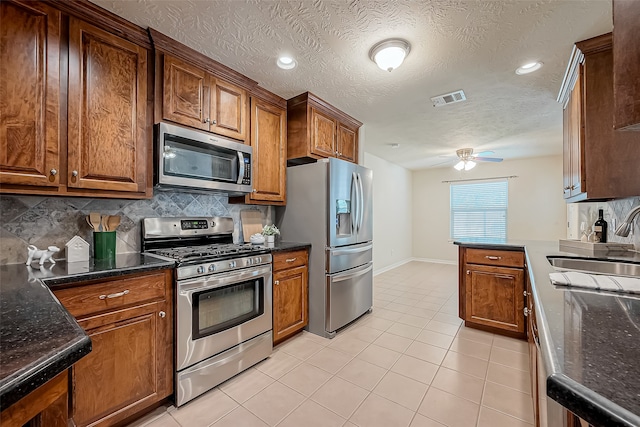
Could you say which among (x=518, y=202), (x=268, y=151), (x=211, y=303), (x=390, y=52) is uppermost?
(x=390, y=52)

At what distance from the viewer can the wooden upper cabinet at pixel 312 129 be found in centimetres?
277

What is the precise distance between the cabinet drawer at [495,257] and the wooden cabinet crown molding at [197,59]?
279cm

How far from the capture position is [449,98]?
8.89 feet

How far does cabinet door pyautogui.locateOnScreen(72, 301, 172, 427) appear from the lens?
1357 millimetres

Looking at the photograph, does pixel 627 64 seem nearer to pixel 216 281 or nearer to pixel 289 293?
pixel 216 281

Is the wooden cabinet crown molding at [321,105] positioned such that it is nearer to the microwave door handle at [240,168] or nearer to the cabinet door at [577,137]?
the microwave door handle at [240,168]

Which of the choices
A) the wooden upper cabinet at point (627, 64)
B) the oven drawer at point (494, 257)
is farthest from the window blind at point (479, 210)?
the wooden upper cabinet at point (627, 64)

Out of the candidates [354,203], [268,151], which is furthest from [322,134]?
[354,203]

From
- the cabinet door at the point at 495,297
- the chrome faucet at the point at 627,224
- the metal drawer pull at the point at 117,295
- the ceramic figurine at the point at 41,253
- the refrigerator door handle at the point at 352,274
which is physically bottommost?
the cabinet door at the point at 495,297

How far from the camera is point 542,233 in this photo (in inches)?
217

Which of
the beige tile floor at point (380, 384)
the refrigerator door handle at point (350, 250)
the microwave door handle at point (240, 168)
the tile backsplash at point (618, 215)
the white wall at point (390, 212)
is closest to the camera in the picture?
the beige tile floor at point (380, 384)

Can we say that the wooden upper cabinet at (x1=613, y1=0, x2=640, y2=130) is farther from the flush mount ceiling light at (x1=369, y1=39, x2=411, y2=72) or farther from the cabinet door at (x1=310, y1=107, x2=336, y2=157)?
the cabinet door at (x1=310, y1=107, x2=336, y2=157)

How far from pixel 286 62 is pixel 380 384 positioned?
253 centimetres

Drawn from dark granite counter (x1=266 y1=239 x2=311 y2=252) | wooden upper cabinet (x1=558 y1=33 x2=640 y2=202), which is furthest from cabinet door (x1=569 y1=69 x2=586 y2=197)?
dark granite counter (x1=266 y1=239 x2=311 y2=252)
